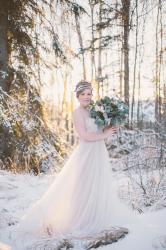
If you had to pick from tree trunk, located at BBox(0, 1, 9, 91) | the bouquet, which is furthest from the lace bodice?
tree trunk, located at BBox(0, 1, 9, 91)

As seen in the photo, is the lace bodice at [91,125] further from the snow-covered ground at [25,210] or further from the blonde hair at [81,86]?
the snow-covered ground at [25,210]

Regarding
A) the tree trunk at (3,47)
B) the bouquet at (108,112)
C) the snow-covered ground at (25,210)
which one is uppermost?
the tree trunk at (3,47)

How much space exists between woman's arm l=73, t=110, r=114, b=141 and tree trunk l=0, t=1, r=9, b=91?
5317 mm

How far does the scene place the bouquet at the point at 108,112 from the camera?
17.8 feet

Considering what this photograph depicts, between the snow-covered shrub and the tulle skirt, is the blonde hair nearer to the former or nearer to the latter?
the tulle skirt

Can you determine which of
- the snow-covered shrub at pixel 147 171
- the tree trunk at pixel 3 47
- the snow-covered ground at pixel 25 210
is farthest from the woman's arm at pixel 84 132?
the tree trunk at pixel 3 47

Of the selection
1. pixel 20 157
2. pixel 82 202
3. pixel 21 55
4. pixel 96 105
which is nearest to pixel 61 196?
pixel 82 202

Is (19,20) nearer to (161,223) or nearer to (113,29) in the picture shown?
(161,223)

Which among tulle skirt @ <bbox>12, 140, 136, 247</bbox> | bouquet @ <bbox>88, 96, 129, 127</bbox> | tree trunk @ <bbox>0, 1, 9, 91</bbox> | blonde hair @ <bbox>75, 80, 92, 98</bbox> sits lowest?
tulle skirt @ <bbox>12, 140, 136, 247</bbox>

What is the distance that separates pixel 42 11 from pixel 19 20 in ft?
2.12

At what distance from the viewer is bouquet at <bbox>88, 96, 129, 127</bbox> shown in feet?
17.8

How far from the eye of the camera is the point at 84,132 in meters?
5.50

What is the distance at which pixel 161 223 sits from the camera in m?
5.36

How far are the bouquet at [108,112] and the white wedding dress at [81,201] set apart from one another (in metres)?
0.19
